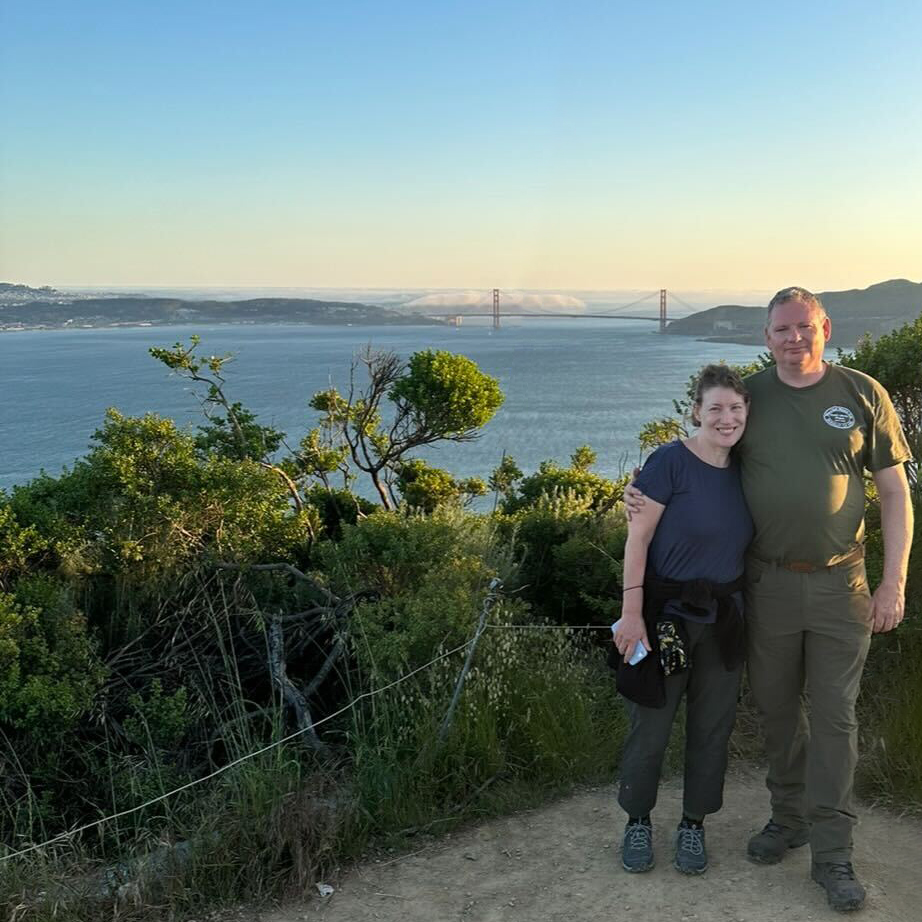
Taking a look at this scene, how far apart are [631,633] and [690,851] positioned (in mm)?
859

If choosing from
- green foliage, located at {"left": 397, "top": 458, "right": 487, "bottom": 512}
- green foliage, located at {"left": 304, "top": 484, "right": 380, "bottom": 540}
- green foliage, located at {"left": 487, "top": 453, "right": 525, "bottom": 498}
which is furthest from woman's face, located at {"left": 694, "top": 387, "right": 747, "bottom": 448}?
green foliage, located at {"left": 487, "top": 453, "right": 525, "bottom": 498}

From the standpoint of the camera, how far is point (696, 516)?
3.40 metres

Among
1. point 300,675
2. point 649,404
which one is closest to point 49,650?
point 300,675

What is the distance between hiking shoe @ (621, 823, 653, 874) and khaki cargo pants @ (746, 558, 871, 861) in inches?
22.3

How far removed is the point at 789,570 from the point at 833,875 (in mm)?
1023

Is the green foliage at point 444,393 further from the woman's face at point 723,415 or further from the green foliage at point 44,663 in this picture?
the woman's face at point 723,415

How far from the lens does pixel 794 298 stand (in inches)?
134

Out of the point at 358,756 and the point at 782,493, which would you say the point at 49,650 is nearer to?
the point at 358,756

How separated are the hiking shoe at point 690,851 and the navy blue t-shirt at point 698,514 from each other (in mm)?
969

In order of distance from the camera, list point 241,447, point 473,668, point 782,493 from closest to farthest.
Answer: point 782,493, point 473,668, point 241,447

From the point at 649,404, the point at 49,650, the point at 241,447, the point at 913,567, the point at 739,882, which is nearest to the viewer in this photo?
the point at 739,882

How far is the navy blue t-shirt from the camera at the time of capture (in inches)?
134

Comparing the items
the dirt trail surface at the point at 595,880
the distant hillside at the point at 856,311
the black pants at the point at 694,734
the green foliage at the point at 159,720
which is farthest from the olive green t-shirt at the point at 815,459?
the distant hillside at the point at 856,311

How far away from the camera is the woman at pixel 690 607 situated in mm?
3402
